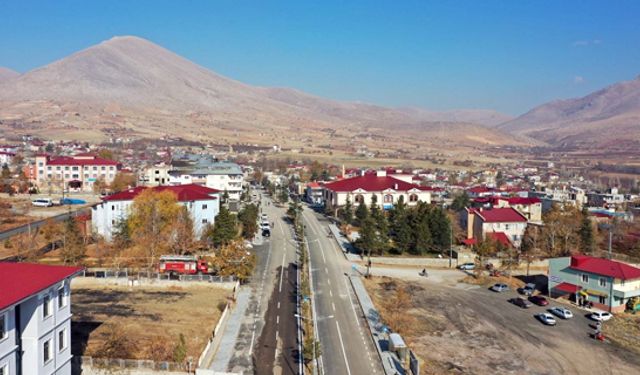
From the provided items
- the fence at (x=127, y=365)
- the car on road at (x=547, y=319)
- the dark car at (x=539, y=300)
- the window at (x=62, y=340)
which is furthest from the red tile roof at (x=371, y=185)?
the window at (x=62, y=340)

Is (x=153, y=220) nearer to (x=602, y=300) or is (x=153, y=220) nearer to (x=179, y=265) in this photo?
(x=179, y=265)

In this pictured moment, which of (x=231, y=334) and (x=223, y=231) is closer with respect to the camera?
(x=231, y=334)

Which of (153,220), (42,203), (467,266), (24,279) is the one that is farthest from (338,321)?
(42,203)

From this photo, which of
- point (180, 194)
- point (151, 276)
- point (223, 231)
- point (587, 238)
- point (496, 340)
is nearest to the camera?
point (496, 340)

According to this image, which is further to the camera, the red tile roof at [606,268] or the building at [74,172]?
the building at [74,172]

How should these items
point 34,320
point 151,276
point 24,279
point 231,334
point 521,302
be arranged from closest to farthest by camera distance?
1. point 34,320
2. point 24,279
3. point 231,334
4. point 521,302
5. point 151,276

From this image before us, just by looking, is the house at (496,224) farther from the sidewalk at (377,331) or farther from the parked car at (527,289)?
the sidewalk at (377,331)
